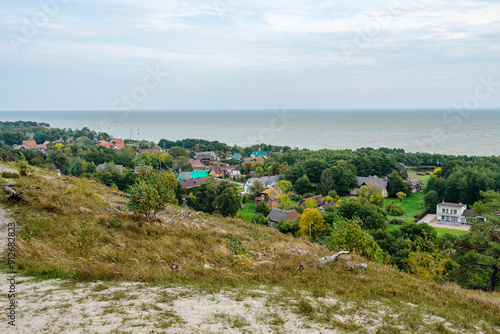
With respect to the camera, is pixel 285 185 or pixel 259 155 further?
pixel 259 155

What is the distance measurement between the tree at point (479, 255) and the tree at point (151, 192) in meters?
13.8

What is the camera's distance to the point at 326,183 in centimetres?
5316

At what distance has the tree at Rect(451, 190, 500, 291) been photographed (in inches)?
543

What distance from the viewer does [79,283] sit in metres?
6.60

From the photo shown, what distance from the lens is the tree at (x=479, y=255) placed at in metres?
13.8

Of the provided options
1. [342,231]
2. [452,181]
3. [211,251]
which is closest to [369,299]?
[211,251]

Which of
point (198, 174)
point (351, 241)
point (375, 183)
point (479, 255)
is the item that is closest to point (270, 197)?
point (375, 183)

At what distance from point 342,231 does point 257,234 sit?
137 inches

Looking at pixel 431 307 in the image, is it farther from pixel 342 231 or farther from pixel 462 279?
pixel 462 279

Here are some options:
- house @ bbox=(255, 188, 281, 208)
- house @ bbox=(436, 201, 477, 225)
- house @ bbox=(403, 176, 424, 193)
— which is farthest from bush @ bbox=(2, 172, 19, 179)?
house @ bbox=(403, 176, 424, 193)

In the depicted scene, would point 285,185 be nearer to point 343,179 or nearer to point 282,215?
point 343,179

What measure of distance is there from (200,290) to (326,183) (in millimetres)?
48713

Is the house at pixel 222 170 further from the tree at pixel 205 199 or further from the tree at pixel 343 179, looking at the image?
the tree at pixel 205 199

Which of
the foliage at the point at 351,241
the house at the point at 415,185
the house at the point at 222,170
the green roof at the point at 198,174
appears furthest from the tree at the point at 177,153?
the foliage at the point at 351,241
